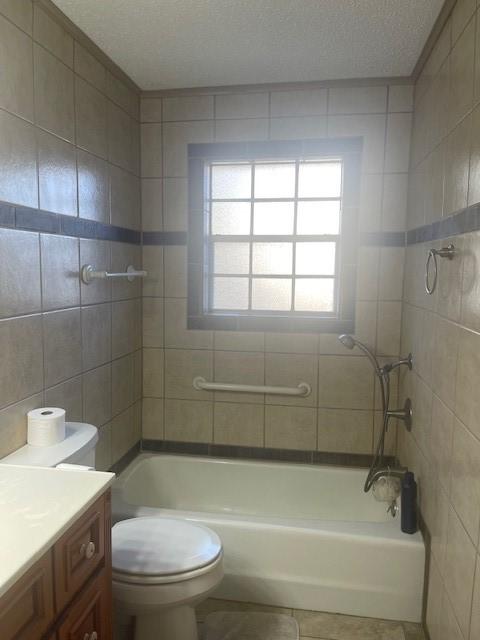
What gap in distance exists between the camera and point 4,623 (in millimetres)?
887

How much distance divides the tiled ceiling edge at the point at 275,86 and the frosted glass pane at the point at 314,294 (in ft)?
3.33

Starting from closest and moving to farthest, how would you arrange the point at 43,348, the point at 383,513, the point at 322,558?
the point at 43,348 < the point at 322,558 < the point at 383,513

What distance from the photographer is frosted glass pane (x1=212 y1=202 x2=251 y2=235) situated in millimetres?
2695

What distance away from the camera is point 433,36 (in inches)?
75.8

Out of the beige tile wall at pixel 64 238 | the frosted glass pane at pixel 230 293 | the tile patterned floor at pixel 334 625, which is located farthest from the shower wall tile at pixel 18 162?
the tile patterned floor at pixel 334 625

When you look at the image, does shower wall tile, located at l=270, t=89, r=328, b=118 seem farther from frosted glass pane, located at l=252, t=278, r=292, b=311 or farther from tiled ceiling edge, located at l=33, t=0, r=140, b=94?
frosted glass pane, located at l=252, t=278, r=292, b=311

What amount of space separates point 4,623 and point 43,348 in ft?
3.49

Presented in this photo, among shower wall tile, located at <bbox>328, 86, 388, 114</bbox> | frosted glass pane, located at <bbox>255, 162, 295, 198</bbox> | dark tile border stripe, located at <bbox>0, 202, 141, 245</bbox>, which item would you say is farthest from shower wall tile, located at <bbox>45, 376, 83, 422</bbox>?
shower wall tile, located at <bbox>328, 86, 388, 114</bbox>

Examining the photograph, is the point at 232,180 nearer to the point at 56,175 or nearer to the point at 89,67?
the point at 89,67

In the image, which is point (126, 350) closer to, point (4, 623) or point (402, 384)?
point (402, 384)

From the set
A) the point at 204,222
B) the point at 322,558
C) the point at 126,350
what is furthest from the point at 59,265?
the point at 322,558

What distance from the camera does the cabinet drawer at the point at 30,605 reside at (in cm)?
90

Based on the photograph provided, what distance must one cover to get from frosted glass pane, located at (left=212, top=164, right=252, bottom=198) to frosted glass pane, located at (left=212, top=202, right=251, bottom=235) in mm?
56

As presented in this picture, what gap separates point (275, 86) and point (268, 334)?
1.32 m
